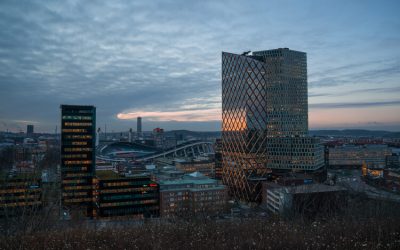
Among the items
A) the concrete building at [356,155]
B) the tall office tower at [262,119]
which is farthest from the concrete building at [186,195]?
the concrete building at [356,155]

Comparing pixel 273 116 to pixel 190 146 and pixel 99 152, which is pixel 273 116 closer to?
pixel 190 146

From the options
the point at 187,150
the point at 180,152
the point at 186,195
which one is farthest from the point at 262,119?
the point at 187,150

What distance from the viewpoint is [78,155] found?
58625mm

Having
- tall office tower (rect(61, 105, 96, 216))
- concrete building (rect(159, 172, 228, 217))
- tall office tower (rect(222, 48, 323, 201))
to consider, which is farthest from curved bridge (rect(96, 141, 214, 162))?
concrete building (rect(159, 172, 228, 217))

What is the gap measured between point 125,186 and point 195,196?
13.2m

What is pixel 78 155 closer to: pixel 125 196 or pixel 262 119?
pixel 125 196

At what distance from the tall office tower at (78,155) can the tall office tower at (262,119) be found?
33.0m

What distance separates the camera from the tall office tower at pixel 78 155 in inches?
2226

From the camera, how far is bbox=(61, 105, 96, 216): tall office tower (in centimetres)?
Answer: 5653


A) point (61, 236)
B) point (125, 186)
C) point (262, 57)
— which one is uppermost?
point (262, 57)

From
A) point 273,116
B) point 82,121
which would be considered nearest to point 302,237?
point 82,121

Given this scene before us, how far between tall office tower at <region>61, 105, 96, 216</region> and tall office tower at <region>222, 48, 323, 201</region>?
33.0m

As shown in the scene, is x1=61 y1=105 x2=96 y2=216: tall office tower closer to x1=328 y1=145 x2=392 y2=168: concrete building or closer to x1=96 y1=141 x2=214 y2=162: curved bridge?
x1=96 y1=141 x2=214 y2=162: curved bridge

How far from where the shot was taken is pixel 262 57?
83.3m
